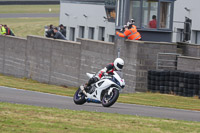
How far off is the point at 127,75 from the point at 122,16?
348cm

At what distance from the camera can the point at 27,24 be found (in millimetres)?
67000

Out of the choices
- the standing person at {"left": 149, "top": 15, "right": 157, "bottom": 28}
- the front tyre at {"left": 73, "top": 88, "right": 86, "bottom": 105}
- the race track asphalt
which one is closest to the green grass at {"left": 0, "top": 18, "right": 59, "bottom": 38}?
the standing person at {"left": 149, "top": 15, "right": 157, "bottom": 28}

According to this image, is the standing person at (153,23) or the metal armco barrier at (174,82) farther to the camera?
the standing person at (153,23)

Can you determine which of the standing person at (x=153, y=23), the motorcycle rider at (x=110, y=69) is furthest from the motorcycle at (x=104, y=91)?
the standing person at (x=153, y=23)

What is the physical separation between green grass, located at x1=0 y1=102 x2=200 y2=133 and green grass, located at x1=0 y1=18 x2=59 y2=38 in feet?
152

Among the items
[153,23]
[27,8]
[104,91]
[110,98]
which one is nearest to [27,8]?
[27,8]

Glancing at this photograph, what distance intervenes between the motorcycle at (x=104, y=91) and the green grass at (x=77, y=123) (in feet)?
8.93

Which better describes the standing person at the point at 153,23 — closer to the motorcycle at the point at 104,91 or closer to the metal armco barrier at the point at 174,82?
the metal armco barrier at the point at 174,82

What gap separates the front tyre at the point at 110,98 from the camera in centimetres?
1644

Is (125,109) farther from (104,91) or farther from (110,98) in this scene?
(104,91)

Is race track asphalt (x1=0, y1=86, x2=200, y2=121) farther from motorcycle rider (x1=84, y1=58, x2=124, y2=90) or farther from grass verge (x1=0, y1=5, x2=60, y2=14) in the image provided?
grass verge (x1=0, y1=5, x2=60, y2=14)

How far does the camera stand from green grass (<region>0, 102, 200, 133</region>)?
10797mm

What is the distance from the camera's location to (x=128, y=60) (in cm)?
2614

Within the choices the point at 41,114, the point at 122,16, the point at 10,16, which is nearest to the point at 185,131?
the point at 41,114
